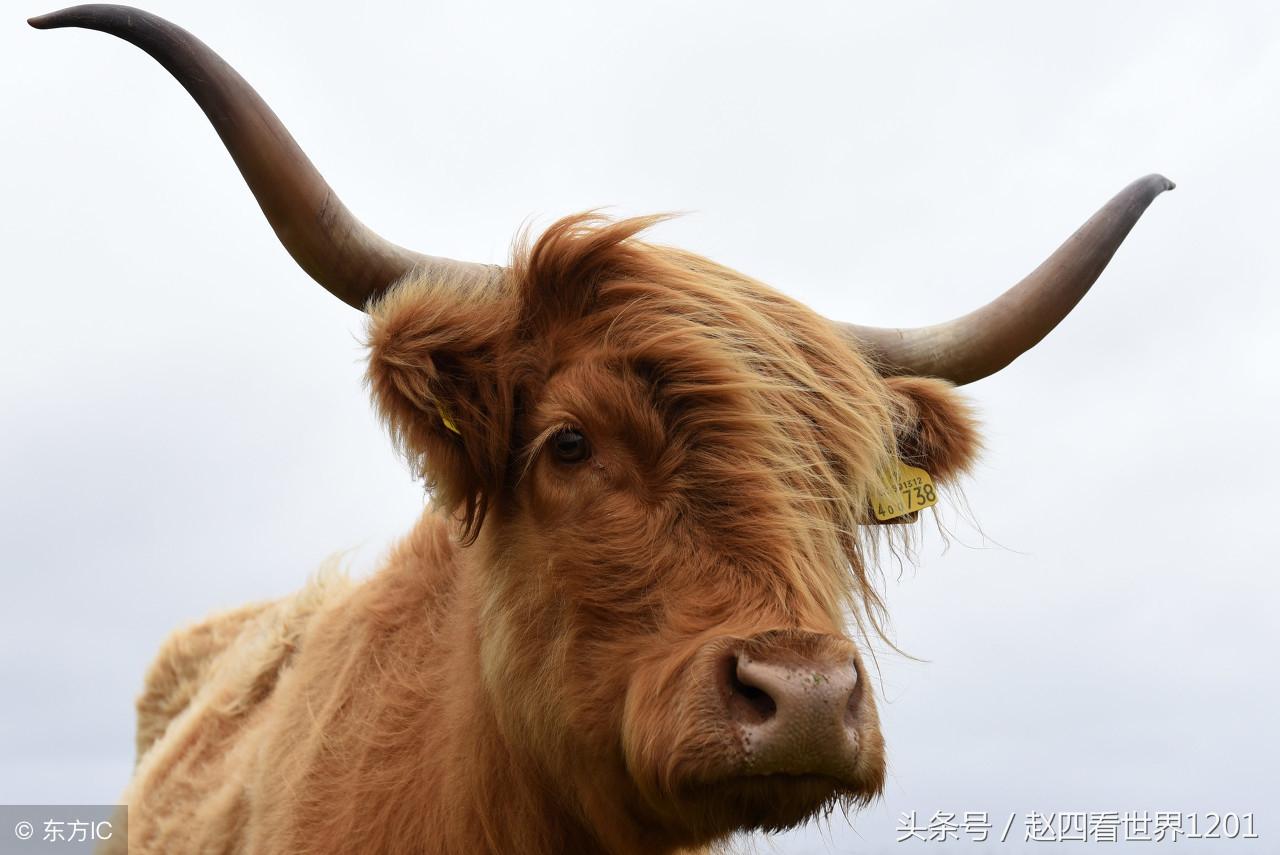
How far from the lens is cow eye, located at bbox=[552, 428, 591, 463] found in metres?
3.29

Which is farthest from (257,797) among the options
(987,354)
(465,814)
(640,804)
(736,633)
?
(987,354)

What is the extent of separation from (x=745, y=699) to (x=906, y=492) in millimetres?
1538

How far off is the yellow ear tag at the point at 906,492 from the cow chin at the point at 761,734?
118 cm

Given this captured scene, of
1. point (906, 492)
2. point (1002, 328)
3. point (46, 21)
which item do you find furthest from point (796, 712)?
point (46, 21)

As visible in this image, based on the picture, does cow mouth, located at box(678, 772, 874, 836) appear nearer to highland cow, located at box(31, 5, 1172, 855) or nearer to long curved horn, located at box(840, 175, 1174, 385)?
highland cow, located at box(31, 5, 1172, 855)

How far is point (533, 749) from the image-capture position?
133 inches

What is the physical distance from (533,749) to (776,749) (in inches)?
39.6

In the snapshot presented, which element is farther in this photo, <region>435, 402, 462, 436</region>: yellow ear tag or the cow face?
<region>435, 402, 462, 436</region>: yellow ear tag

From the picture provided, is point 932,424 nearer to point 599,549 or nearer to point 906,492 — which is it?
point 906,492

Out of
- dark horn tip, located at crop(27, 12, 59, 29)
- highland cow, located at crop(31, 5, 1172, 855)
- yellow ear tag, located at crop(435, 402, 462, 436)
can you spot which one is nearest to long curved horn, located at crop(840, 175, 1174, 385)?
highland cow, located at crop(31, 5, 1172, 855)

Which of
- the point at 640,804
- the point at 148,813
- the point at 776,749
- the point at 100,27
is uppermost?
the point at 100,27

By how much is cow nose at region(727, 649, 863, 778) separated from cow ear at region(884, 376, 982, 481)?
1488 millimetres

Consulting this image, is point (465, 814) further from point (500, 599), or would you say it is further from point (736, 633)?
point (736, 633)

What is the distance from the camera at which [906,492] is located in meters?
4.03
